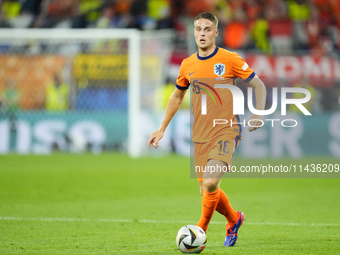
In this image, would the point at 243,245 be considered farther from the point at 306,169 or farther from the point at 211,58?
the point at 306,169

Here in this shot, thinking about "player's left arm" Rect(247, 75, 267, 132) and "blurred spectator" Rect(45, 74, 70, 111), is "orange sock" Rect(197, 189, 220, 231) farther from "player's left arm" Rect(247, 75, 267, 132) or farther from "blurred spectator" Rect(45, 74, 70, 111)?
"blurred spectator" Rect(45, 74, 70, 111)

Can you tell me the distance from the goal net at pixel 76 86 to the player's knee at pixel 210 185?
371 inches

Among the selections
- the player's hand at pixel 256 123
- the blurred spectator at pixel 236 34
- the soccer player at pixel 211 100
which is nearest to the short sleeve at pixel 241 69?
the soccer player at pixel 211 100

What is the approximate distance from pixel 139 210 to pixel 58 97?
8.37 m

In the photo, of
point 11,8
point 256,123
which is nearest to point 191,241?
point 256,123

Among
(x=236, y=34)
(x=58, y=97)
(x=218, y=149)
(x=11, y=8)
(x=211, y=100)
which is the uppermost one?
(x=11, y=8)

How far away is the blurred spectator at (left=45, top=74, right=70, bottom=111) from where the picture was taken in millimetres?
15281

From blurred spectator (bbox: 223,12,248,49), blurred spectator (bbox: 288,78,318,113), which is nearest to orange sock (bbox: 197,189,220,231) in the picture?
blurred spectator (bbox: 288,78,318,113)

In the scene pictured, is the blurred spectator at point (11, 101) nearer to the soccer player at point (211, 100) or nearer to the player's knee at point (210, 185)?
the soccer player at point (211, 100)

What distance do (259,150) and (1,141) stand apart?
663cm

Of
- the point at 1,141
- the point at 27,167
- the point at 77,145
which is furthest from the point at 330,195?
the point at 1,141

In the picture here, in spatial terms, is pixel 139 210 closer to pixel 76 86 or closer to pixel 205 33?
pixel 205 33

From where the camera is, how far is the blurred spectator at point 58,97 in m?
15.3

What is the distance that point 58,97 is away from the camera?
1527cm
